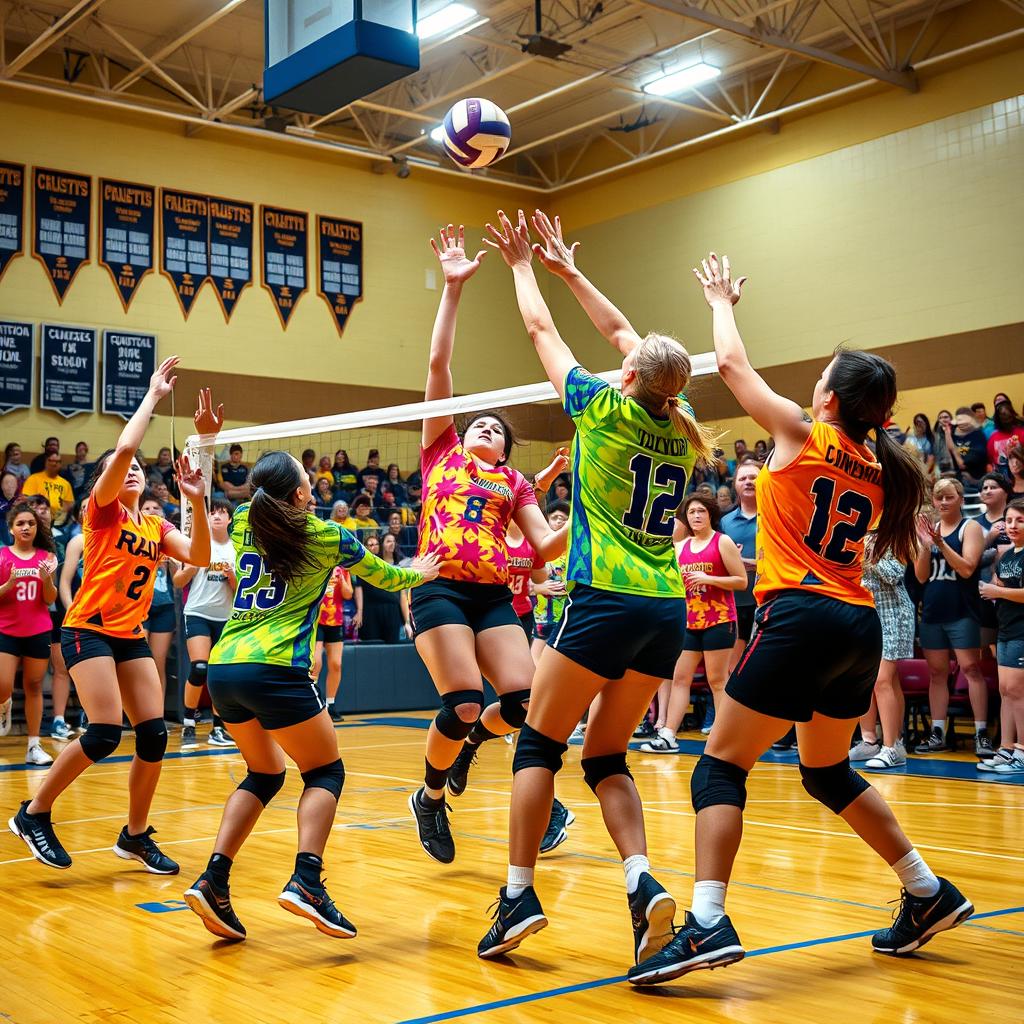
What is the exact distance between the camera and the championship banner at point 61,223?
1886 cm

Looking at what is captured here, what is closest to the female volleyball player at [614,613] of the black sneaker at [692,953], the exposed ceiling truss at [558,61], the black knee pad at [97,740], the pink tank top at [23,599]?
the black sneaker at [692,953]

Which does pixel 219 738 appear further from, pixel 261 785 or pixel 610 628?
pixel 610 628

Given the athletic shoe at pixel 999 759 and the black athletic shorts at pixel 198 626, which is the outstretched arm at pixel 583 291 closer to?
the athletic shoe at pixel 999 759

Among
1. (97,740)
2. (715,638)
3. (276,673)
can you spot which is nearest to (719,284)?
(276,673)

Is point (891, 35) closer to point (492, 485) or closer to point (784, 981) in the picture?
point (492, 485)

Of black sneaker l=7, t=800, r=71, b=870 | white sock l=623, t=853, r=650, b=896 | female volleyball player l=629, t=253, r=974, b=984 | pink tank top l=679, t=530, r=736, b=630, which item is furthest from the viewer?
pink tank top l=679, t=530, r=736, b=630

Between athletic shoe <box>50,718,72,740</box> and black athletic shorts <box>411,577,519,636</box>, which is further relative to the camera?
athletic shoe <box>50,718,72,740</box>

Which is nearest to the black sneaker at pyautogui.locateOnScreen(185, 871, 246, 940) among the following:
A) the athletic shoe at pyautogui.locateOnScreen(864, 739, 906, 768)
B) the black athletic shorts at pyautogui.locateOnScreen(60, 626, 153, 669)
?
the black athletic shorts at pyautogui.locateOnScreen(60, 626, 153, 669)

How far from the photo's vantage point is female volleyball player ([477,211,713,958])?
371 cm

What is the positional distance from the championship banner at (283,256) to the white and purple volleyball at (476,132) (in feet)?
50.3

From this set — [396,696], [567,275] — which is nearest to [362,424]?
[567,275]

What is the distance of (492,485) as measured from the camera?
5.43m

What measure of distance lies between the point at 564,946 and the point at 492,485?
2143mm

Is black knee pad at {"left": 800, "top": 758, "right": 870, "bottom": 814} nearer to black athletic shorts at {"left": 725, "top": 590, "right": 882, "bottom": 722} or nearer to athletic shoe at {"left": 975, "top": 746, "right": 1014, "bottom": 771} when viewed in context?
black athletic shorts at {"left": 725, "top": 590, "right": 882, "bottom": 722}
